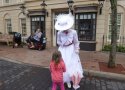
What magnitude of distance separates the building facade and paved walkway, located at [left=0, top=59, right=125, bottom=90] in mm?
5281

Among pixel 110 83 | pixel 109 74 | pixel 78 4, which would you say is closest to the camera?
pixel 110 83

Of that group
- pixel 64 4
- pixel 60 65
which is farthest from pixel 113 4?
pixel 64 4

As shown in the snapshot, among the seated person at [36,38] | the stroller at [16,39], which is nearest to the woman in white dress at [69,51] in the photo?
the seated person at [36,38]

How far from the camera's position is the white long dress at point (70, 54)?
4.64 meters

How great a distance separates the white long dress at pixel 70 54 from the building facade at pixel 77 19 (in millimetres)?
6299

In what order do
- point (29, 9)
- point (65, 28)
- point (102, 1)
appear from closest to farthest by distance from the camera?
point (65, 28), point (102, 1), point (29, 9)

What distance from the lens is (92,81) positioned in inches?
216

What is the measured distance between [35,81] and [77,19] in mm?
6830

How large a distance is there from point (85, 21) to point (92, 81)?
628cm

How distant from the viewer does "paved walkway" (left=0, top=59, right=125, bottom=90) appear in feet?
16.2

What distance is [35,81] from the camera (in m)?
5.43

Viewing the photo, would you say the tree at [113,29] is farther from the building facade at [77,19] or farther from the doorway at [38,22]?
the doorway at [38,22]

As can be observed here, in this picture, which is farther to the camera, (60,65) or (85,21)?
(85,21)

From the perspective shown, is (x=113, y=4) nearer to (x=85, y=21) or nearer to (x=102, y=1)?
(x=102, y=1)
